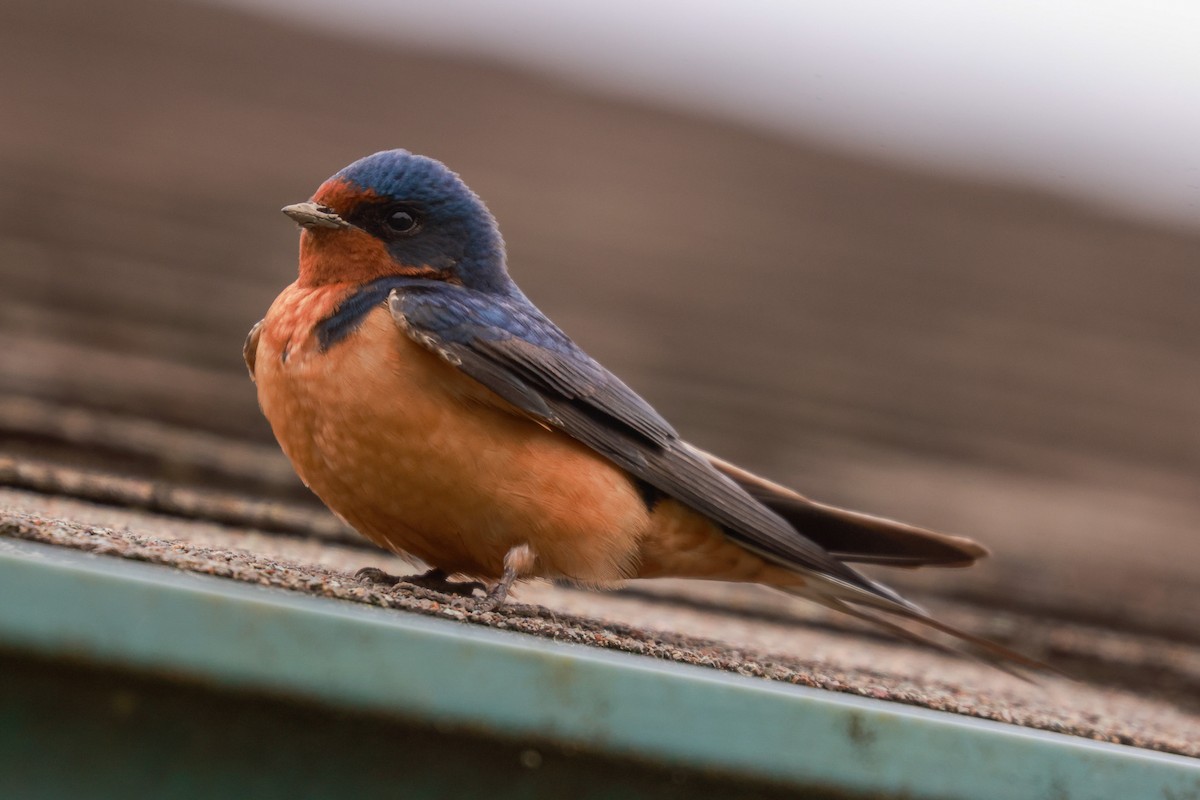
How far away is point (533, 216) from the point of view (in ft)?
25.2

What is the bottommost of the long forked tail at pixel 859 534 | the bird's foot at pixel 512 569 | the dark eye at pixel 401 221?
the bird's foot at pixel 512 569

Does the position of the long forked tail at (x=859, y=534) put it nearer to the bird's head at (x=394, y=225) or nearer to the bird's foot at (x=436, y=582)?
the bird's foot at (x=436, y=582)

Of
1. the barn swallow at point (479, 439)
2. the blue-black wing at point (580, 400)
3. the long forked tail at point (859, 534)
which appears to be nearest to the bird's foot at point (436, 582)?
the barn swallow at point (479, 439)

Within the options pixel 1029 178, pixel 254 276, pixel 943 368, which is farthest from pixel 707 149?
pixel 254 276

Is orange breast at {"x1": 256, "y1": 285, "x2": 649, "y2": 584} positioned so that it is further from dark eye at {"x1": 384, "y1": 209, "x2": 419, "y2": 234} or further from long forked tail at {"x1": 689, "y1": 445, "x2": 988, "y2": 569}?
long forked tail at {"x1": 689, "y1": 445, "x2": 988, "y2": 569}

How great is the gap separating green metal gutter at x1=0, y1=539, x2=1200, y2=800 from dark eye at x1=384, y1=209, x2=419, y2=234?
4.87ft

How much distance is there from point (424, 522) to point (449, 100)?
7.48 m

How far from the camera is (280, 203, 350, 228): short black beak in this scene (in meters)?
2.98

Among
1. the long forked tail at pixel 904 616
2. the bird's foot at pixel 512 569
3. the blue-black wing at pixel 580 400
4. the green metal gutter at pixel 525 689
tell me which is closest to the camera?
the green metal gutter at pixel 525 689

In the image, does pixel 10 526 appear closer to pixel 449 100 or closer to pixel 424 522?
pixel 424 522

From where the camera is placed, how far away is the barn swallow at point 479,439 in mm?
2625

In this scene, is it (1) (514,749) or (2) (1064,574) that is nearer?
(1) (514,749)

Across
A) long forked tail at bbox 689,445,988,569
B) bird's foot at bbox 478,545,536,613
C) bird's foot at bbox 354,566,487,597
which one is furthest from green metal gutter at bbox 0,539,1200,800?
long forked tail at bbox 689,445,988,569

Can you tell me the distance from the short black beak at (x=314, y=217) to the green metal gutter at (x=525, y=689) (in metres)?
1.42
